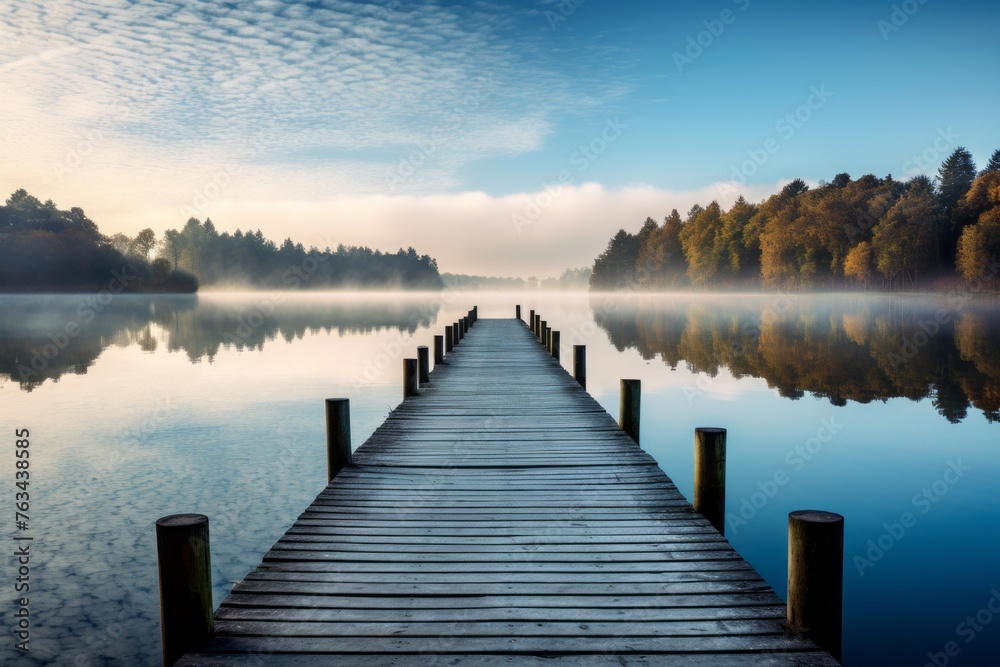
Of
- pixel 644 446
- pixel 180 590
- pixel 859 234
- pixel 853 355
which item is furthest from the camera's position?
pixel 859 234

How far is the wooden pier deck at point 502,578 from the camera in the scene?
3.95m

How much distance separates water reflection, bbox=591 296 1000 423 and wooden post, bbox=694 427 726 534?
1371 cm

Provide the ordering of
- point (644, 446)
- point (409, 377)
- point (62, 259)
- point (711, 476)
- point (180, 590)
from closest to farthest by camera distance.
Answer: point (180, 590), point (711, 476), point (409, 377), point (644, 446), point (62, 259)

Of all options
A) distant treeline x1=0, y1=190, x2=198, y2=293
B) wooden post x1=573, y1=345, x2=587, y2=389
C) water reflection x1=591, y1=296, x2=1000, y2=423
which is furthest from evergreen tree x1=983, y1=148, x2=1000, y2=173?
distant treeline x1=0, y1=190, x2=198, y2=293

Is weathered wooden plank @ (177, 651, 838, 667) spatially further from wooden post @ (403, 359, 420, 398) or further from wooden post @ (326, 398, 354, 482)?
wooden post @ (403, 359, 420, 398)

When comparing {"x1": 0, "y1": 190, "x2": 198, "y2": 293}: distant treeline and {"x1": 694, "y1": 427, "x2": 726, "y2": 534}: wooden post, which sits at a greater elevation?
{"x1": 0, "y1": 190, "x2": 198, "y2": 293}: distant treeline

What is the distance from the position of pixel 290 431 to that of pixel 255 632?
11.1 meters

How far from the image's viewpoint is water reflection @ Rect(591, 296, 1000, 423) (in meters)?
20.5

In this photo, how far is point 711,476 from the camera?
20.9 ft

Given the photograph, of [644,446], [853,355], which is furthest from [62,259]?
[644,446]

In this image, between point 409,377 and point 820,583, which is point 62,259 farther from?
point 820,583

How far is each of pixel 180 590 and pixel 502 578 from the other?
6.95 feet

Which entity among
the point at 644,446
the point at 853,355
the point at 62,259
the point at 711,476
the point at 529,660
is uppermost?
the point at 62,259

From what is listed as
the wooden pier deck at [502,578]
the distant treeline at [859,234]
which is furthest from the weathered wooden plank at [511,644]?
the distant treeline at [859,234]
